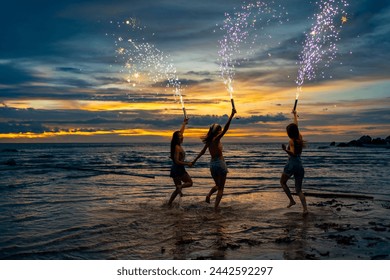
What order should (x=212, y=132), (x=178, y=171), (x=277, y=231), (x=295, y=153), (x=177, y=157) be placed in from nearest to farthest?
(x=277, y=231) < (x=295, y=153) < (x=212, y=132) < (x=177, y=157) < (x=178, y=171)

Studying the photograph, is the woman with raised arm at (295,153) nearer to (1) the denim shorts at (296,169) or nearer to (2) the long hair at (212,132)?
(1) the denim shorts at (296,169)

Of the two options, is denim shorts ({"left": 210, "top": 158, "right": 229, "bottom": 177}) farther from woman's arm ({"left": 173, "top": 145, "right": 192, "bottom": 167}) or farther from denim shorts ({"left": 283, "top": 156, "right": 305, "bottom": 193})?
denim shorts ({"left": 283, "top": 156, "right": 305, "bottom": 193})

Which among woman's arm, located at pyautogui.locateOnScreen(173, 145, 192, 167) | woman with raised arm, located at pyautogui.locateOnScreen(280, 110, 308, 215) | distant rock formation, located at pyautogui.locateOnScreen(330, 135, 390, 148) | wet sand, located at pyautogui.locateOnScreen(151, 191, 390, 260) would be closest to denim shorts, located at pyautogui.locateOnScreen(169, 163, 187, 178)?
woman's arm, located at pyautogui.locateOnScreen(173, 145, 192, 167)

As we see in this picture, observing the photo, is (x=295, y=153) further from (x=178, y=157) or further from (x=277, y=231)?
(x=178, y=157)

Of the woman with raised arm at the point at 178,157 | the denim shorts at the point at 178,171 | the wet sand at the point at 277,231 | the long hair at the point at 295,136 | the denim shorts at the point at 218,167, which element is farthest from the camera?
the denim shorts at the point at 178,171

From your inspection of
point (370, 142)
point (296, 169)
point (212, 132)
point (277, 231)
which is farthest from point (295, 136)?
point (370, 142)

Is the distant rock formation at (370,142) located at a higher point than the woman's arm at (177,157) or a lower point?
lower

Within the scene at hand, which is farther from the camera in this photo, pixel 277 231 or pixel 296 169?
pixel 296 169

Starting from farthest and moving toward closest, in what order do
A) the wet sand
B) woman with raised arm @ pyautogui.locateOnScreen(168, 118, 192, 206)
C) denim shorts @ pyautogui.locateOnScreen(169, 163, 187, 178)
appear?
denim shorts @ pyautogui.locateOnScreen(169, 163, 187, 178)
woman with raised arm @ pyautogui.locateOnScreen(168, 118, 192, 206)
the wet sand

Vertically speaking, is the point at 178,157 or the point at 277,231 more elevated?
the point at 178,157

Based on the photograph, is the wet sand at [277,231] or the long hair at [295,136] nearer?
the wet sand at [277,231]

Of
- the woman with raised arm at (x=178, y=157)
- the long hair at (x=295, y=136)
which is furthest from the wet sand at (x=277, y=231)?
the long hair at (x=295, y=136)

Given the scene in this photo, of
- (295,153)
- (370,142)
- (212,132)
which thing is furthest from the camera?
(370,142)
